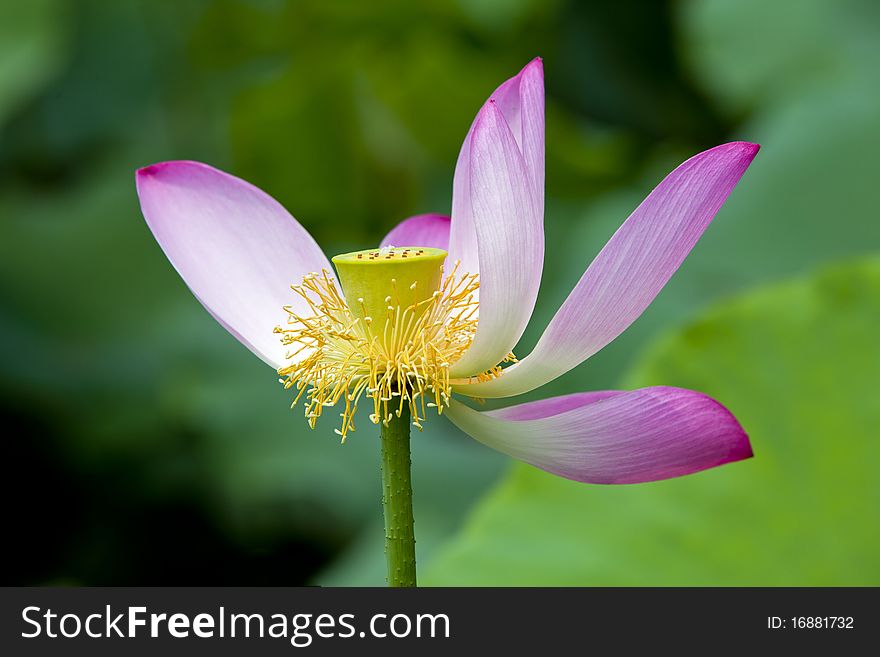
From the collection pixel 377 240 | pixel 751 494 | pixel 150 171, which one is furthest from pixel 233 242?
pixel 377 240

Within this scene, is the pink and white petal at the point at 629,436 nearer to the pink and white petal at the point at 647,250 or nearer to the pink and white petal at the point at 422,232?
the pink and white petal at the point at 647,250

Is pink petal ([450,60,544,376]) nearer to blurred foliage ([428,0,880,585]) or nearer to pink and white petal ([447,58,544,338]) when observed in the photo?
pink and white petal ([447,58,544,338])

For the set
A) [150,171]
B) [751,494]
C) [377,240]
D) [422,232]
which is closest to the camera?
[150,171]

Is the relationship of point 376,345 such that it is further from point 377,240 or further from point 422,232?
point 377,240

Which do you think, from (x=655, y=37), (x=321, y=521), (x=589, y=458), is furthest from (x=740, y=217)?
(x=589, y=458)

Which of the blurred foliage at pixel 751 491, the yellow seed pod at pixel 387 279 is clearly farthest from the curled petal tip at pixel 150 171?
the blurred foliage at pixel 751 491

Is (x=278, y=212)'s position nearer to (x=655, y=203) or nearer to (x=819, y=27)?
(x=655, y=203)
